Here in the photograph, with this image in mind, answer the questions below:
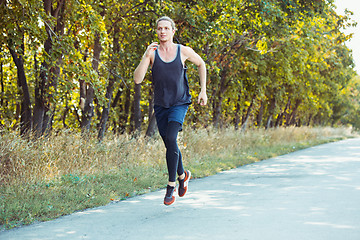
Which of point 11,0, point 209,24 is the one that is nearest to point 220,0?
point 209,24

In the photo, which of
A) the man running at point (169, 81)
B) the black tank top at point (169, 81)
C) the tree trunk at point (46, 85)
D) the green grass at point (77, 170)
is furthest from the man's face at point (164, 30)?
the tree trunk at point (46, 85)

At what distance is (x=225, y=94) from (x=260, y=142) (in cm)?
254

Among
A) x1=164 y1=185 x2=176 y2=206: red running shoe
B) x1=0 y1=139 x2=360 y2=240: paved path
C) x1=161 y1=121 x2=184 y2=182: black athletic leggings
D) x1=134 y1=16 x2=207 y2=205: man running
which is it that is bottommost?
x1=0 y1=139 x2=360 y2=240: paved path

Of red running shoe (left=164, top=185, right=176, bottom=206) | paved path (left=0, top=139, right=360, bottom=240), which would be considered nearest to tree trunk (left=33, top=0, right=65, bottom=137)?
paved path (left=0, top=139, right=360, bottom=240)

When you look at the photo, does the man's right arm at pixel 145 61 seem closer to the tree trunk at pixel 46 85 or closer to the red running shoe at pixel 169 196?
the red running shoe at pixel 169 196

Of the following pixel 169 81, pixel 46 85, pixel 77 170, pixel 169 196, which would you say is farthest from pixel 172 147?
pixel 46 85

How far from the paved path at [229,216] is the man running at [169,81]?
0.59 meters

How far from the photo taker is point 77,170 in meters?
8.29

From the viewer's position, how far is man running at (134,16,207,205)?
551 cm

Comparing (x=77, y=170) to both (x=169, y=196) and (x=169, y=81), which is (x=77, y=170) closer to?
(x=169, y=196)

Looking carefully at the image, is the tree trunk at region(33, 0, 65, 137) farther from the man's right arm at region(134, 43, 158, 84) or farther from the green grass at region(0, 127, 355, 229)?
the man's right arm at region(134, 43, 158, 84)

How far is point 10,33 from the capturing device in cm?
907

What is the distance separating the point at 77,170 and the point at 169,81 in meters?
3.51

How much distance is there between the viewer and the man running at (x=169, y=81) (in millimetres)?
5512
